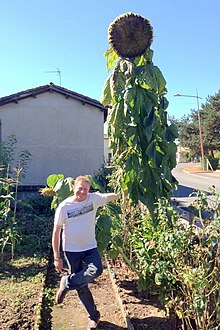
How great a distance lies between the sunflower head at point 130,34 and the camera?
13.5 ft

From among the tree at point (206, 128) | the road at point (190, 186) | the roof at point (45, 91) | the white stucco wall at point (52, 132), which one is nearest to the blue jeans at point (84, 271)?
the road at point (190, 186)

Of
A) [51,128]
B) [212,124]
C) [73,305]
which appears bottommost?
[73,305]

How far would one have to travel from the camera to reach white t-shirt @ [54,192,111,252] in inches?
154

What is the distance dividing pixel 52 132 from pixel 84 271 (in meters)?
11.1

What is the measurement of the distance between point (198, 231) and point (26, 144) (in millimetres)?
11678

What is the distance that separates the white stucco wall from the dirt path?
9.52 metres

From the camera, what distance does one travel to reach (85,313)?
4.52m

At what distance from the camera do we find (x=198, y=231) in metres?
3.27

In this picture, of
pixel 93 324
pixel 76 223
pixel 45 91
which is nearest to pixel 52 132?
pixel 45 91

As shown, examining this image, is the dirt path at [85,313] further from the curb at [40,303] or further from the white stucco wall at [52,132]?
the white stucco wall at [52,132]

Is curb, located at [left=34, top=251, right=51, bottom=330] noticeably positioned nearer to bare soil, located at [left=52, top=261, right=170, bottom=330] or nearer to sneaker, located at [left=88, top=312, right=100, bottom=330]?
bare soil, located at [left=52, top=261, right=170, bottom=330]

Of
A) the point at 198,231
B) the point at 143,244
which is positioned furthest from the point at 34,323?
the point at 198,231

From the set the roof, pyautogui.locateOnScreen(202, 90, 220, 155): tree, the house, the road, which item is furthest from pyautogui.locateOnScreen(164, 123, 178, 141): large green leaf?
pyautogui.locateOnScreen(202, 90, 220, 155): tree

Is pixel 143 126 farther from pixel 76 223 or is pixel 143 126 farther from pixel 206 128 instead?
pixel 206 128
